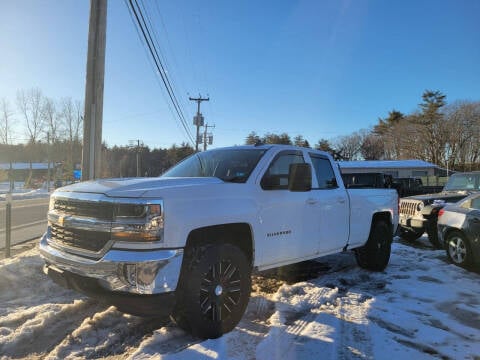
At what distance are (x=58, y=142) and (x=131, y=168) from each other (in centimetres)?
3768

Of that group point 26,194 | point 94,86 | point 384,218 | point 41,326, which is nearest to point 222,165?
point 41,326

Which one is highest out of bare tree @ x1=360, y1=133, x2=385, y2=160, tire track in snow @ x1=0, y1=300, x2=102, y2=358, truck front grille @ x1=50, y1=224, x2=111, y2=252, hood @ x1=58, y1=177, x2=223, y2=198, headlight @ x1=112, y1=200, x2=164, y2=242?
bare tree @ x1=360, y1=133, x2=385, y2=160

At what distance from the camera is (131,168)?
348 ft

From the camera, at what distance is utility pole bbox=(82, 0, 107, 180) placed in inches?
296

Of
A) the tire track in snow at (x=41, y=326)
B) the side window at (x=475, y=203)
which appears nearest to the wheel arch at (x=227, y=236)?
the tire track in snow at (x=41, y=326)

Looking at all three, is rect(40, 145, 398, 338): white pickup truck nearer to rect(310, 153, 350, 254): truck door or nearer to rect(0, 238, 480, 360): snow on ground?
rect(310, 153, 350, 254): truck door

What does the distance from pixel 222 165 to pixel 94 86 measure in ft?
13.5

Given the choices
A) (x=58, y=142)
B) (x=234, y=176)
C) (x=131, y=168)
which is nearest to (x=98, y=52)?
(x=234, y=176)

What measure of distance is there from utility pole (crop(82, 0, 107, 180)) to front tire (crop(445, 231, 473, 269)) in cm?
703

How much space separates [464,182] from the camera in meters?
11.5

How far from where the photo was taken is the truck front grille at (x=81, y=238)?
3.38 m

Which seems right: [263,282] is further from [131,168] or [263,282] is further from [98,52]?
[131,168]

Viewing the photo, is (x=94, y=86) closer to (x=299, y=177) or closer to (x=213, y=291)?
(x=299, y=177)

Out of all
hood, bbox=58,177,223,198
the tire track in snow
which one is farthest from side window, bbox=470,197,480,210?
the tire track in snow
